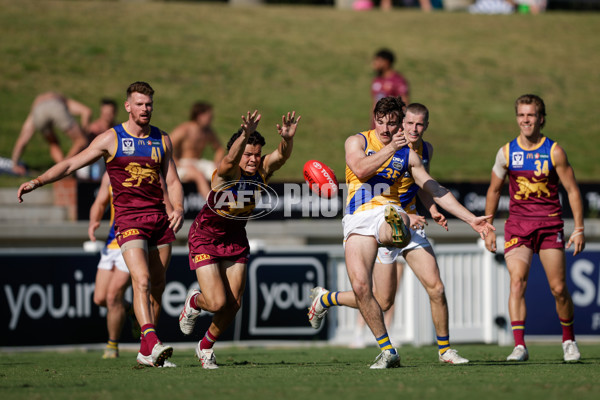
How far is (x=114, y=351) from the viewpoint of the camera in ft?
35.8

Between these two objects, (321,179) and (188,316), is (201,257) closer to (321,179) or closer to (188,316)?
(188,316)

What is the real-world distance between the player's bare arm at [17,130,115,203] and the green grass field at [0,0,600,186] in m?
12.2

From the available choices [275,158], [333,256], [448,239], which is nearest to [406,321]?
[333,256]

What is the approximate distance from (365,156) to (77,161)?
2575 mm

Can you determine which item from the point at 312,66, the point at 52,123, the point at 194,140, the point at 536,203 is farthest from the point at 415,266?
the point at 312,66

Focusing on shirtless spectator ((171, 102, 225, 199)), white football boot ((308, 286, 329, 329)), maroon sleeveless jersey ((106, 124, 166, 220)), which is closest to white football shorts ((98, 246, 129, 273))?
maroon sleeveless jersey ((106, 124, 166, 220))

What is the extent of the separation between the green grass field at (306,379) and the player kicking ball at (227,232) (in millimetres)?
579

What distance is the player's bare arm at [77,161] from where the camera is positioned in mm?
8484

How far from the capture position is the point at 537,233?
31.1 ft

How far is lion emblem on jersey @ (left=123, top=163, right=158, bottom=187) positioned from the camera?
8789 mm

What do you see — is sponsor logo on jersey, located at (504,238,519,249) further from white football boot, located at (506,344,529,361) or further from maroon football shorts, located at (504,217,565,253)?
white football boot, located at (506,344,529,361)

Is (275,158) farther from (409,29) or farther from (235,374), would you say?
(409,29)

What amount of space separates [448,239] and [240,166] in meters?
8.60

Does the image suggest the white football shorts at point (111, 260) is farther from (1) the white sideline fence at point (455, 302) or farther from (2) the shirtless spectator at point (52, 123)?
(2) the shirtless spectator at point (52, 123)
